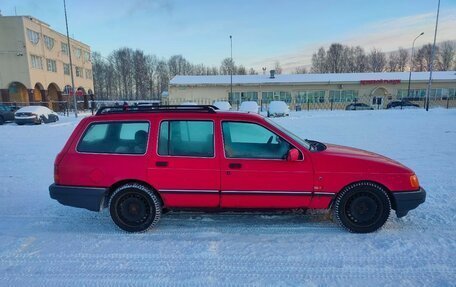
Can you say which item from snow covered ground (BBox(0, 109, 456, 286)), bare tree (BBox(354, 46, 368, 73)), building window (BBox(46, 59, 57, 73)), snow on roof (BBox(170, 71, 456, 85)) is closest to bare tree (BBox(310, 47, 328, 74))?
bare tree (BBox(354, 46, 368, 73))

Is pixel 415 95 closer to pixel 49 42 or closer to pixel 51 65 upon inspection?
pixel 51 65

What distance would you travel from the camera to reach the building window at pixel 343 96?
43.8m

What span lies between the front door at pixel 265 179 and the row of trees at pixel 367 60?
304 ft

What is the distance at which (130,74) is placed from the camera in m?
88.4

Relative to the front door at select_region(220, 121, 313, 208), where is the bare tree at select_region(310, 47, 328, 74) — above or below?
above

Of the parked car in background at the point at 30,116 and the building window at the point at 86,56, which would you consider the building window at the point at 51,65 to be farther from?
the parked car in background at the point at 30,116

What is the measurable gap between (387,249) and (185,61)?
331 ft

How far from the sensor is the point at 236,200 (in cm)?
404

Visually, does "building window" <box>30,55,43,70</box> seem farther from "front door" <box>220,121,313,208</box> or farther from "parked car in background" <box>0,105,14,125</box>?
"front door" <box>220,121,313,208</box>

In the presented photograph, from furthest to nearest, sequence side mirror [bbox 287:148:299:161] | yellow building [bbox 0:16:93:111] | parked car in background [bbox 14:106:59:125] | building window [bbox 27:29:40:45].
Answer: building window [bbox 27:29:40:45] < yellow building [bbox 0:16:93:111] < parked car in background [bbox 14:106:59:125] < side mirror [bbox 287:148:299:161]

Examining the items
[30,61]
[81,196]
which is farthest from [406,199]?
[30,61]

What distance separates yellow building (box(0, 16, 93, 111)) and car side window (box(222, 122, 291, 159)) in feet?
121

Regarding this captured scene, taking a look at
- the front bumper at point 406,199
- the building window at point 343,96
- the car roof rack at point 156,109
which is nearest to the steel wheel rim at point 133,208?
the car roof rack at point 156,109

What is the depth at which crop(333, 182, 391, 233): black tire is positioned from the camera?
13.1 ft
